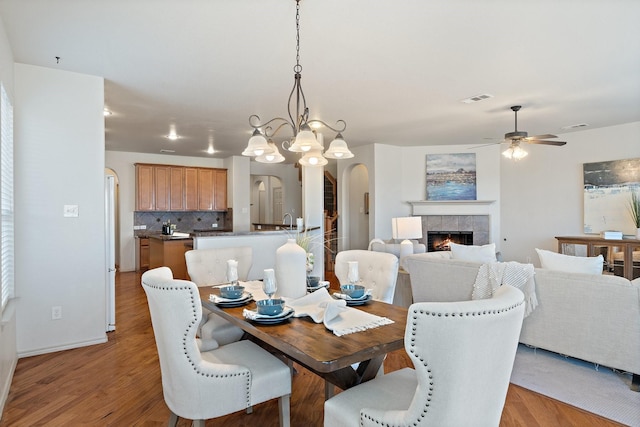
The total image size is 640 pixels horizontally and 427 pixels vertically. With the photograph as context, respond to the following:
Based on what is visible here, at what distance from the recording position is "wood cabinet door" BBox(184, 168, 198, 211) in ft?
28.8

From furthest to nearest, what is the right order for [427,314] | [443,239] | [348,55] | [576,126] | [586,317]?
[443,239]
[576,126]
[348,55]
[586,317]
[427,314]

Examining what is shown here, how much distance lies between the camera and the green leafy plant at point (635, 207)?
5.80 meters

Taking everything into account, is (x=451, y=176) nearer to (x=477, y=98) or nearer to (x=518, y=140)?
(x=518, y=140)

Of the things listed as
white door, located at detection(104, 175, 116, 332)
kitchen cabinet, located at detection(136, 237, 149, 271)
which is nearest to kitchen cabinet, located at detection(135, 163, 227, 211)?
kitchen cabinet, located at detection(136, 237, 149, 271)

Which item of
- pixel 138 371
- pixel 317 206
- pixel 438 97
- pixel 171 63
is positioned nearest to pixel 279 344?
pixel 138 371

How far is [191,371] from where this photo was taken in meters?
1.74

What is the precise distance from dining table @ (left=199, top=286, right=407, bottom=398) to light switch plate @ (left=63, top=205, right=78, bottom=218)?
2.23 metres

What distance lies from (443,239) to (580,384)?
17.6 ft

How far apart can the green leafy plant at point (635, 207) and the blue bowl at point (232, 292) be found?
245 inches

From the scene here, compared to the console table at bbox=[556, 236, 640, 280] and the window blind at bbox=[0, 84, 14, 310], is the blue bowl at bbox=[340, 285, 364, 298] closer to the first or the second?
the window blind at bbox=[0, 84, 14, 310]

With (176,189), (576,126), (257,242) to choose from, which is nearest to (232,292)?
(257,242)

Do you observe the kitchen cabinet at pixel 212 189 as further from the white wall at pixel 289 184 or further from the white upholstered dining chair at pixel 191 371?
the white upholstered dining chair at pixel 191 371

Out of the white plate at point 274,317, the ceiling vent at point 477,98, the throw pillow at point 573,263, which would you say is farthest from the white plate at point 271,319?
the ceiling vent at point 477,98

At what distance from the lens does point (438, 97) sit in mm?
4551
